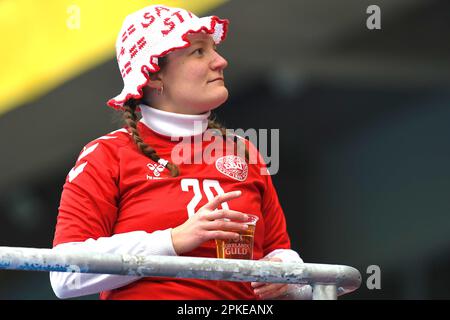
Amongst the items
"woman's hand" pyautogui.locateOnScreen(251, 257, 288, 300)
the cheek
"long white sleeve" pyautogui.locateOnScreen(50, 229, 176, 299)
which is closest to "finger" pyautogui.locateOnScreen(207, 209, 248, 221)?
"long white sleeve" pyautogui.locateOnScreen(50, 229, 176, 299)

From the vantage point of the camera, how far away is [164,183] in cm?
243

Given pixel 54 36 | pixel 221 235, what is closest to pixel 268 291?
pixel 221 235

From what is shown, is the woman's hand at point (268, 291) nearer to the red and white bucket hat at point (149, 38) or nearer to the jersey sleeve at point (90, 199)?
the jersey sleeve at point (90, 199)

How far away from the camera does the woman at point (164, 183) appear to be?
2.27 m

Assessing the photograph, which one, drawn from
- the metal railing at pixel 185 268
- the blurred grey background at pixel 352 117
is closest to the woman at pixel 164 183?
the metal railing at pixel 185 268

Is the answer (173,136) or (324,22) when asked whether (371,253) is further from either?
(173,136)

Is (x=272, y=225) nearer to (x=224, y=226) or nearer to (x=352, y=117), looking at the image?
(x=224, y=226)

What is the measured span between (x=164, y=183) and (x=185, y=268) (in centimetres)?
63

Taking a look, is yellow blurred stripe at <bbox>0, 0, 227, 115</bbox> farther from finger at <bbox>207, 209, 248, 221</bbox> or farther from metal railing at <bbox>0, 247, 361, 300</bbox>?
metal railing at <bbox>0, 247, 361, 300</bbox>

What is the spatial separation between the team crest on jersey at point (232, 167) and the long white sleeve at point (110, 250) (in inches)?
11.2

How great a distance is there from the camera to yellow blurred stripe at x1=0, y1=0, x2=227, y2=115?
525 centimetres

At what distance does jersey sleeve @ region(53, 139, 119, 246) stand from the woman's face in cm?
22
